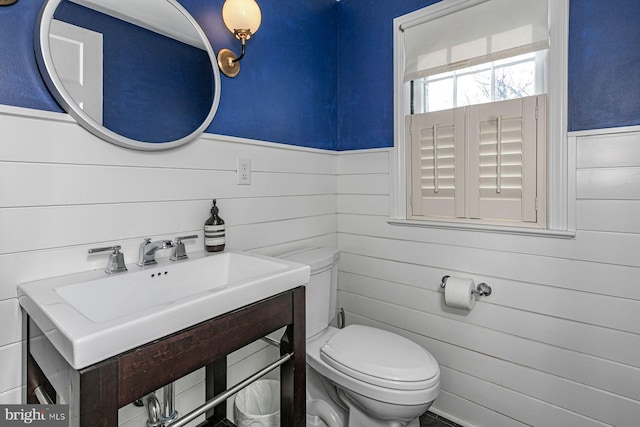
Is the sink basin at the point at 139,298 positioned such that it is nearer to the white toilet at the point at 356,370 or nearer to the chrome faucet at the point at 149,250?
the chrome faucet at the point at 149,250

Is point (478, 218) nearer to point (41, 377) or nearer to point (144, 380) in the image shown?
point (144, 380)

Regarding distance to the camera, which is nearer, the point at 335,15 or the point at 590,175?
the point at 590,175

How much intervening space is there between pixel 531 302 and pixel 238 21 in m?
1.77

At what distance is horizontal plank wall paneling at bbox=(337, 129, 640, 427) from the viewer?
1.26m

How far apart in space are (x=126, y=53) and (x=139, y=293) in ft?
2.74

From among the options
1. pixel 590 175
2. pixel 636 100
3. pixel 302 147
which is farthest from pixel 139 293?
pixel 636 100

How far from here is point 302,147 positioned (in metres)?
1.85

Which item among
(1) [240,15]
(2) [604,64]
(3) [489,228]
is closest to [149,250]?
(1) [240,15]

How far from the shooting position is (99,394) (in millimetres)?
646

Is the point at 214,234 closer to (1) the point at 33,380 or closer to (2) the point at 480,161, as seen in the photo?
(1) the point at 33,380

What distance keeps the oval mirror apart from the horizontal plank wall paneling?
41.3 inches

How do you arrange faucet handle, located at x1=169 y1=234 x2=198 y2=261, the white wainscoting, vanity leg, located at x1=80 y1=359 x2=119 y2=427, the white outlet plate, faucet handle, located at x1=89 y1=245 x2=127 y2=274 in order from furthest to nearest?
the white outlet plate < faucet handle, located at x1=169 y1=234 x2=198 y2=261 < faucet handle, located at x1=89 y1=245 x2=127 y2=274 < the white wainscoting < vanity leg, located at x1=80 y1=359 x2=119 y2=427

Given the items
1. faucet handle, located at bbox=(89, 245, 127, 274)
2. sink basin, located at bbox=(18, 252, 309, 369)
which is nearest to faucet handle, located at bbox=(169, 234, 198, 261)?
sink basin, located at bbox=(18, 252, 309, 369)

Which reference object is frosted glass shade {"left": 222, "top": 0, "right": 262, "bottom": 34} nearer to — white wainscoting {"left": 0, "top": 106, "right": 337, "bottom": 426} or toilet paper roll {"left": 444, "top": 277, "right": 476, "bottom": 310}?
white wainscoting {"left": 0, "top": 106, "right": 337, "bottom": 426}
